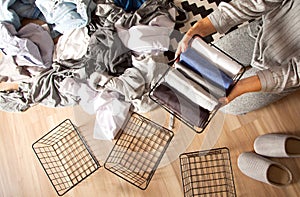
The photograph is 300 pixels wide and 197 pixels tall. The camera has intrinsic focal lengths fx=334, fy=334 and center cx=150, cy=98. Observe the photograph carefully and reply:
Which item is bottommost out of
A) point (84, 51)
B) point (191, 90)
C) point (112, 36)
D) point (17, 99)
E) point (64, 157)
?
point (64, 157)

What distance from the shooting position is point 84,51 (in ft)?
4.63

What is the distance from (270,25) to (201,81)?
31 centimetres

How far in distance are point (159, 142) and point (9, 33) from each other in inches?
30.9

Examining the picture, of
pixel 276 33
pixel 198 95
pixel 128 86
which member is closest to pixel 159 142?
pixel 128 86

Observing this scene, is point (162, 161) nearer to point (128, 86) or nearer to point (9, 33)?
point (128, 86)

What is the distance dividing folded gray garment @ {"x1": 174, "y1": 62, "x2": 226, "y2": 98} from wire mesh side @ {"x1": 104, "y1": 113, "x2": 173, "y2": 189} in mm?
399

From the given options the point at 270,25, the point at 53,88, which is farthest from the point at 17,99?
the point at 270,25

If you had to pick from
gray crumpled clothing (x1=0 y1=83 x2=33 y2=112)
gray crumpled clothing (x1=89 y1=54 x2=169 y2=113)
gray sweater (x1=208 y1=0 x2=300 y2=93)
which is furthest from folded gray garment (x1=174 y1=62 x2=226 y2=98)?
gray crumpled clothing (x1=0 y1=83 x2=33 y2=112)

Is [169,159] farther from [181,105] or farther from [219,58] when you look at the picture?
[219,58]

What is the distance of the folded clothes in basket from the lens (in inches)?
37.4

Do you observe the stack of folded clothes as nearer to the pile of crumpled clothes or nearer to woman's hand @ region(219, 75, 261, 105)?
woman's hand @ region(219, 75, 261, 105)

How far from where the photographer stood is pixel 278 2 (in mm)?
957

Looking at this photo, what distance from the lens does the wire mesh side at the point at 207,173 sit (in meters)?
1.21

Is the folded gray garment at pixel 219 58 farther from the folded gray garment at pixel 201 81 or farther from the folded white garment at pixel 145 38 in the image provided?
the folded white garment at pixel 145 38
